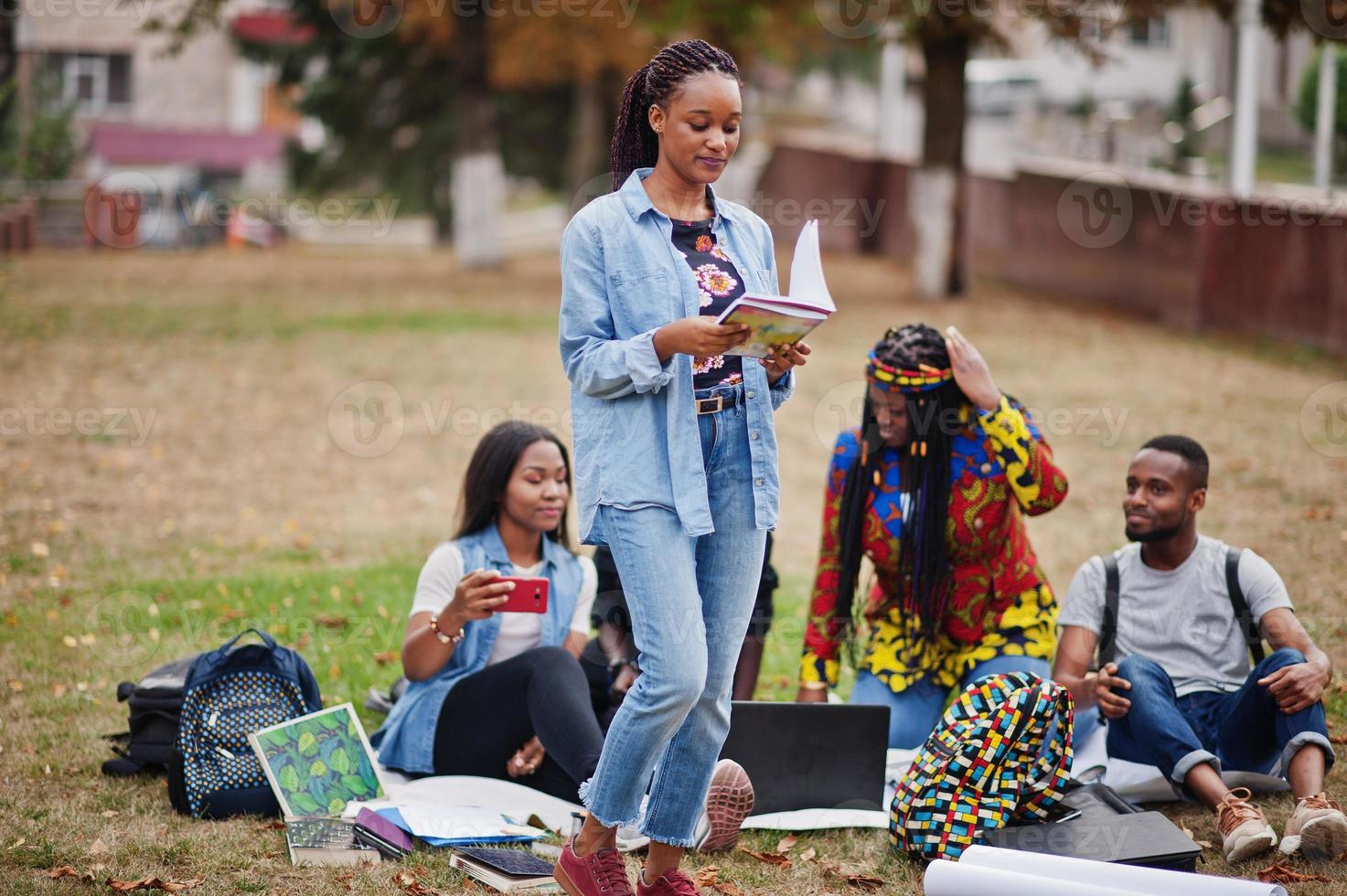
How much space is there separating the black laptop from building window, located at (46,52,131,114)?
40203 mm

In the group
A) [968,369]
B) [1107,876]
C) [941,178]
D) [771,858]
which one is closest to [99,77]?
[941,178]

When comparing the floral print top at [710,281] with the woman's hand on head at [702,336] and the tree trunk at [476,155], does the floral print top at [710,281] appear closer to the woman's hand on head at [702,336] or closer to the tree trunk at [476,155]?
the woman's hand on head at [702,336]

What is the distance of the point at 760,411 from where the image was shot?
11.8 feet

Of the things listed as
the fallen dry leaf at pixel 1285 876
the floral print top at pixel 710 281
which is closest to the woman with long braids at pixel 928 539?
the fallen dry leaf at pixel 1285 876

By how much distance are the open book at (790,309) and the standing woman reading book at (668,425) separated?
0.39ft

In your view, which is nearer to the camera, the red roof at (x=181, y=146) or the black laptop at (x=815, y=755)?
the black laptop at (x=815, y=755)

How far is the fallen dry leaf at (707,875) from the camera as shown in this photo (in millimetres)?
4285

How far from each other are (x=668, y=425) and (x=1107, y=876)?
157 cm

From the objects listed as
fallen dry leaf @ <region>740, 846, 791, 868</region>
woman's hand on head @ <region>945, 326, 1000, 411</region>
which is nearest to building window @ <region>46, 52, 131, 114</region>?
woman's hand on head @ <region>945, 326, 1000, 411</region>

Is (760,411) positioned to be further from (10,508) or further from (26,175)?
(26,175)

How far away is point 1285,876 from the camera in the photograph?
4195 mm

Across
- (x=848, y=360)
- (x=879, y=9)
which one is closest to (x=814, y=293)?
(x=848, y=360)

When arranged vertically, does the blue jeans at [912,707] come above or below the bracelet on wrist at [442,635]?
below

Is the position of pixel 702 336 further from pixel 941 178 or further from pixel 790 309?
pixel 941 178
